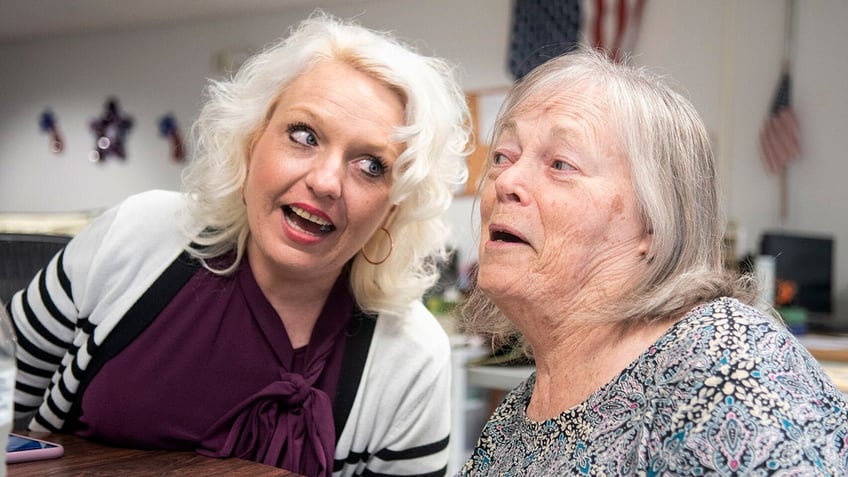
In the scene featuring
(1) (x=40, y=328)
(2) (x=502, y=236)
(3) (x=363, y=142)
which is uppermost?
(3) (x=363, y=142)

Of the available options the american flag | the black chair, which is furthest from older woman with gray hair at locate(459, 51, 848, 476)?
the american flag

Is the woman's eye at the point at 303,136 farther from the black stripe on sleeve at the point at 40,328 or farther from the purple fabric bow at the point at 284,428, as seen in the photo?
the black stripe on sleeve at the point at 40,328

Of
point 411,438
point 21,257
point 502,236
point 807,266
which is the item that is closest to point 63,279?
point 21,257

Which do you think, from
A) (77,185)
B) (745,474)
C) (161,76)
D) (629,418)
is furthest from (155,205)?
(77,185)

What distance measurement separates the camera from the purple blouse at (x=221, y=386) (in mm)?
1451

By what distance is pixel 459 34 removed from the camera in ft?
19.4

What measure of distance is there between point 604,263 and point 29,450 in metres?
0.84

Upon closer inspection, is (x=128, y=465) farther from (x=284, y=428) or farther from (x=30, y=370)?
(x=30, y=370)

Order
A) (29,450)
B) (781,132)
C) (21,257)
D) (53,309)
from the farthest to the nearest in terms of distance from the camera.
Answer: (781,132), (21,257), (53,309), (29,450)

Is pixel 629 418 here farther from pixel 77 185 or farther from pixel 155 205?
pixel 77 185

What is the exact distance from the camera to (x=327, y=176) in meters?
1.44

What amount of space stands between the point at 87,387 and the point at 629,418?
40.2 inches

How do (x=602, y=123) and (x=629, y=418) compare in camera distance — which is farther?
(x=602, y=123)

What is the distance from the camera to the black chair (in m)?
1.78
